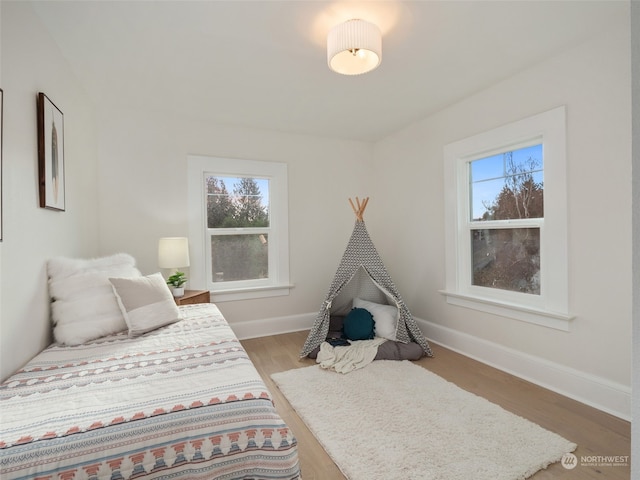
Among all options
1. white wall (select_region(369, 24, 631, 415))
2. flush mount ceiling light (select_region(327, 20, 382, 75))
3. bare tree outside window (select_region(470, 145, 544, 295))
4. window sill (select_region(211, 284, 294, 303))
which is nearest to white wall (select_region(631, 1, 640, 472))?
flush mount ceiling light (select_region(327, 20, 382, 75))

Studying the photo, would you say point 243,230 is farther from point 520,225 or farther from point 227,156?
point 520,225

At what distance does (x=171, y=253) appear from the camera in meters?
2.81

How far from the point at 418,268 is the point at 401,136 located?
1.52 metres

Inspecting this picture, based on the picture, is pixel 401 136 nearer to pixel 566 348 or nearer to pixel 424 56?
pixel 424 56

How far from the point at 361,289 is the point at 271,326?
1110 mm

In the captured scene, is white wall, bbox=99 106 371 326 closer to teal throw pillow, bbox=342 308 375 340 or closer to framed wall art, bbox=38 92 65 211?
teal throw pillow, bbox=342 308 375 340

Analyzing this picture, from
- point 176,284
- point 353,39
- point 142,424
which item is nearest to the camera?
point 142,424

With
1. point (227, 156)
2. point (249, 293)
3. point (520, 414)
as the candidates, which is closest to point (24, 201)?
point (227, 156)

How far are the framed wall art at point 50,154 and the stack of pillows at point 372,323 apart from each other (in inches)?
95.8

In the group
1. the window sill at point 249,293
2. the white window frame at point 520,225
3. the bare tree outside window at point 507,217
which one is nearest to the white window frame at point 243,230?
the window sill at point 249,293

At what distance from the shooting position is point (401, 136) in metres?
3.63

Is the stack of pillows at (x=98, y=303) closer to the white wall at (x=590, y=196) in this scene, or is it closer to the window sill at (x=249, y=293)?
the window sill at (x=249, y=293)

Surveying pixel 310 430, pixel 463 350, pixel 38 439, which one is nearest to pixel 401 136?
pixel 463 350

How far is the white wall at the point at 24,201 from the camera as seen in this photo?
1374 mm
